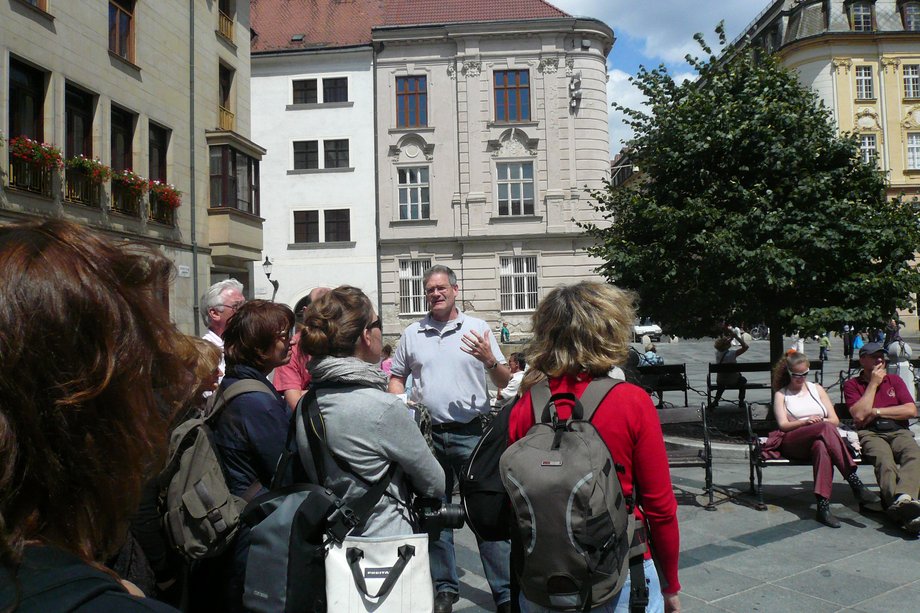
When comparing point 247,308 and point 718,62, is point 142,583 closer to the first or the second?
point 247,308

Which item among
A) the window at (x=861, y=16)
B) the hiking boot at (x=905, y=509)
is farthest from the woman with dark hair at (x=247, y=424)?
the window at (x=861, y=16)

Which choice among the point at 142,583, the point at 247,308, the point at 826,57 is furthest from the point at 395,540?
the point at 826,57

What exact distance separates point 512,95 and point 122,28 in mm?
20409

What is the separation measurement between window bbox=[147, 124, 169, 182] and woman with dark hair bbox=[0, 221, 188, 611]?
20.1 meters

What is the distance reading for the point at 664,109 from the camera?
11180 mm

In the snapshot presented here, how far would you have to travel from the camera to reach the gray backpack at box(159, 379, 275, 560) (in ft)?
9.15

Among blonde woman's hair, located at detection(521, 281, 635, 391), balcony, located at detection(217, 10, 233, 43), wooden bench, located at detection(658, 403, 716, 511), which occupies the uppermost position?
balcony, located at detection(217, 10, 233, 43)

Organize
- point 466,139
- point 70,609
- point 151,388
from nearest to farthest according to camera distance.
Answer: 1. point 70,609
2. point 151,388
3. point 466,139

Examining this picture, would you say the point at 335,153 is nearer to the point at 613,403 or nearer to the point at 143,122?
the point at 143,122

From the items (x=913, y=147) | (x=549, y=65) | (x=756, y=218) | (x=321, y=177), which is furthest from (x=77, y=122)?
(x=913, y=147)

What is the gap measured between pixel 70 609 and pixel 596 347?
7.35 ft

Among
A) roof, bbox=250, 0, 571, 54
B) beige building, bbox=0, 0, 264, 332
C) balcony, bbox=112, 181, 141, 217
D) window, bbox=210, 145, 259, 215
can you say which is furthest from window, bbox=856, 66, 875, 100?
balcony, bbox=112, 181, 141, 217

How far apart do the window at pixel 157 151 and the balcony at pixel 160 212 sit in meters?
0.74

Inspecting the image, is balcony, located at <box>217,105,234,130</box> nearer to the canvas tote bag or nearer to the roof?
the roof
